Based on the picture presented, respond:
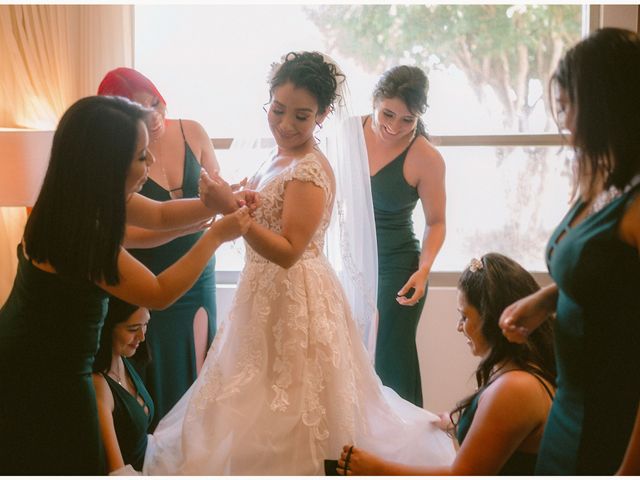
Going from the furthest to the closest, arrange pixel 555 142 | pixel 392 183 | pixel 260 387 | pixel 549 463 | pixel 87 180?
pixel 555 142 < pixel 392 183 < pixel 260 387 < pixel 87 180 < pixel 549 463

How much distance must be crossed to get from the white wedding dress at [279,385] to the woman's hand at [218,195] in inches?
5.7

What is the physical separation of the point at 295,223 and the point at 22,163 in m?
1.43

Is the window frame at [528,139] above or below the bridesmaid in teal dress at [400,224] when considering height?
above

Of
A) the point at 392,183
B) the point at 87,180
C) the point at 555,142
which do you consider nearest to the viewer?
the point at 87,180

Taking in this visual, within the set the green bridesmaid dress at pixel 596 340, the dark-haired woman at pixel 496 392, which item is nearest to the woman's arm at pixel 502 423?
the dark-haired woman at pixel 496 392

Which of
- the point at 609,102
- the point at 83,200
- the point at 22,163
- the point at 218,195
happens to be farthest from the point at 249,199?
the point at 22,163

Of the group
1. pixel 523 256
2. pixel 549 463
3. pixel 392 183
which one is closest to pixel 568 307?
pixel 549 463

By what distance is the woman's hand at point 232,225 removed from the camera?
161cm

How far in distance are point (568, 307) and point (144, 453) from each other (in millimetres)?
1208

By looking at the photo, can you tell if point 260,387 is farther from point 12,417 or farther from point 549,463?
point 549,463

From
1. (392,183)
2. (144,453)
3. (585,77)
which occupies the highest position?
(585,77)

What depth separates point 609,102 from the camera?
1143 millimetres

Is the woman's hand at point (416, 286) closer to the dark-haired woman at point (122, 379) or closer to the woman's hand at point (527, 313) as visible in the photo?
the dark-haired woman at point (122, 379)

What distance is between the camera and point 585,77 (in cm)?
116
